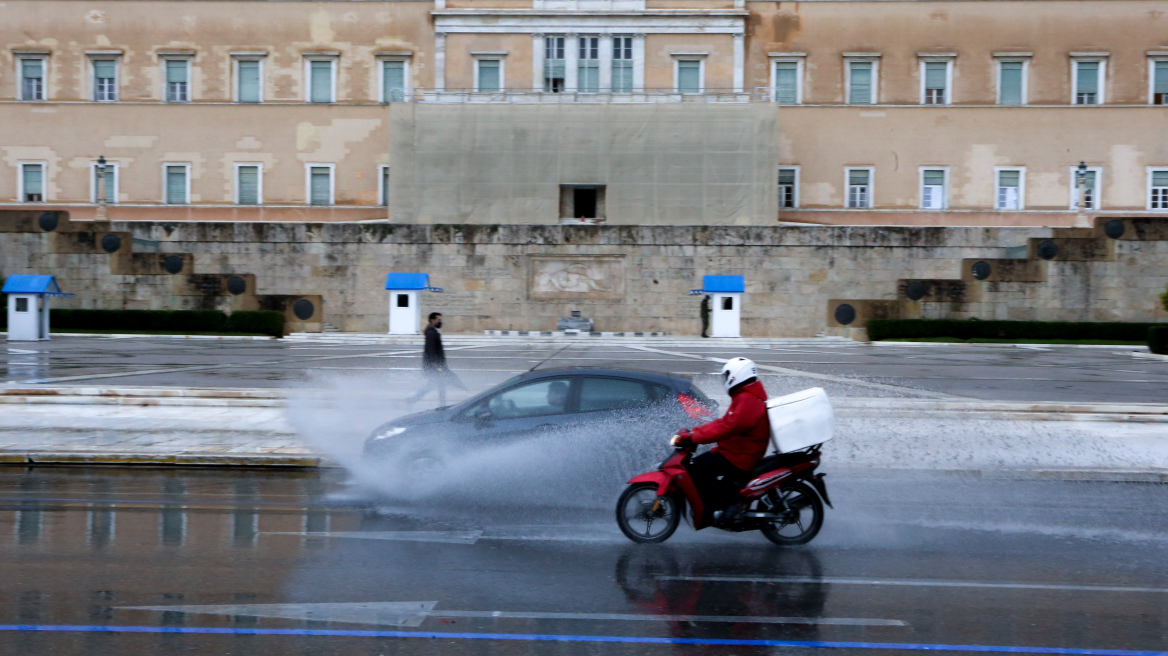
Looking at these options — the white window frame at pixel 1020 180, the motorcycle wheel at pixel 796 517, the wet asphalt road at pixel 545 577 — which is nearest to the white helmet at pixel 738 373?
the motorcycle wheel at pixel 796 517

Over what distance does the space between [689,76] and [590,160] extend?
8.96 metres

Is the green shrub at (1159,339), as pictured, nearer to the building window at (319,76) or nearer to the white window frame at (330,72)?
the white window frame at (330,72)

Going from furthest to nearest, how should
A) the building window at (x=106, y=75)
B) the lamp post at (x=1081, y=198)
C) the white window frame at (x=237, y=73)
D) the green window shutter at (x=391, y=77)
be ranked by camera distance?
the building window at (x=106, y=75)
the white window frame at (x=237, y=73)
the green window shutter at (x=391, y=77)
the lamp post at (x=1081, y=198)

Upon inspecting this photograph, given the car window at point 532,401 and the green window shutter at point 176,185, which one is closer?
the car window at point 532,401

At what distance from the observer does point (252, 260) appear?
141ft

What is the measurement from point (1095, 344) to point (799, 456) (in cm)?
3241

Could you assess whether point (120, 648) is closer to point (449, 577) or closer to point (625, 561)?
point (449, 577)

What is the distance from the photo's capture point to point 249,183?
5647 cm

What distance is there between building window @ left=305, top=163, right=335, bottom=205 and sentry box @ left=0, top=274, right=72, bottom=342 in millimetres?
24437

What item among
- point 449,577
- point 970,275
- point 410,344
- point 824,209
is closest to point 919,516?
point 449,577

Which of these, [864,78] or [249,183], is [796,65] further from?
[249,183]

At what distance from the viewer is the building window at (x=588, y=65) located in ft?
180

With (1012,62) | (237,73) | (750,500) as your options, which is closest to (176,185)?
(237,73)

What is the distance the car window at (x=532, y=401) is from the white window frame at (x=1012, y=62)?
50045 mm
